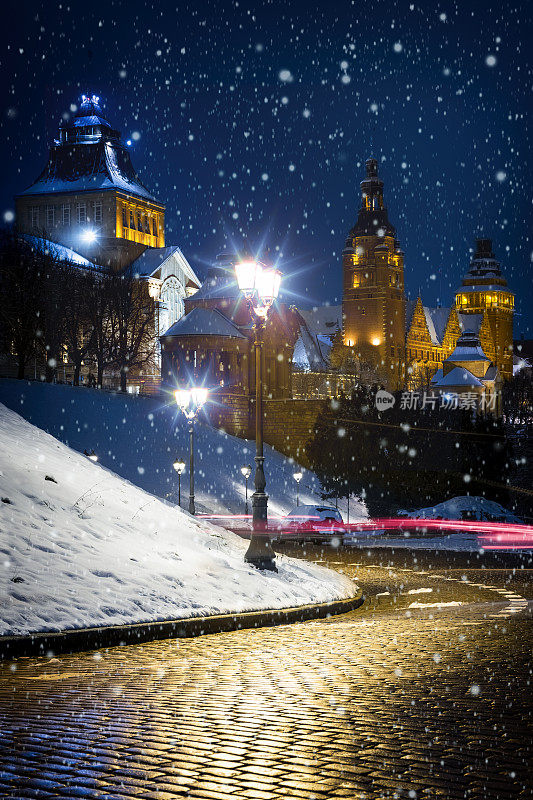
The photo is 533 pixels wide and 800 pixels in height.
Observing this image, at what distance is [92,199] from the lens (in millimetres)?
96312

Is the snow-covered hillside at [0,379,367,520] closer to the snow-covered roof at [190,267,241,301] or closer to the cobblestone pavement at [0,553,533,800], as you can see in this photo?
the snow-covered roof at [190,267,241,301]

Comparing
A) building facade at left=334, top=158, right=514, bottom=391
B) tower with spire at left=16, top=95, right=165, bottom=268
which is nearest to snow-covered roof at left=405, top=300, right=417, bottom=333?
building facade at left=334, top=158, right=514, bottom=391

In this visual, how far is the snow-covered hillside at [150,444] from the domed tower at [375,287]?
6899 cm

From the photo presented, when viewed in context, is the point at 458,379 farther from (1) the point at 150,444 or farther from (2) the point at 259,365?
(2) the point at 259,365

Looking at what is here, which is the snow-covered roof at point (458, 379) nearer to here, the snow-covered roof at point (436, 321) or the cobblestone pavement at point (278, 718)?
the snow-covered roof at point (436, 321)

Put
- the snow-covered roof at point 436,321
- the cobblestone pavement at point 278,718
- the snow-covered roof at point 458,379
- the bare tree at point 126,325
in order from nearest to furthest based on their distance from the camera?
the cobblestone pavement at point 278,718 < the bare tree at point 126,325 < the snow-covered roof at point 458,379 < the snow-covered roof at point 436,321

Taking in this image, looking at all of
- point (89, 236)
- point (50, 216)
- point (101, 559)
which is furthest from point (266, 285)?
point (50, 216)

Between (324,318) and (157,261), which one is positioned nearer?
(157,261)

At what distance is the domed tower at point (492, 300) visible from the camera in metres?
162

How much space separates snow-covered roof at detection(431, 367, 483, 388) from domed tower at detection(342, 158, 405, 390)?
8098 mm

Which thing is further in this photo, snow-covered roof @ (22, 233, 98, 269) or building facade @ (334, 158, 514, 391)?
building facade @ (334, 158, 514, 391)

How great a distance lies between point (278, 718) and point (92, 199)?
9483 centimetres

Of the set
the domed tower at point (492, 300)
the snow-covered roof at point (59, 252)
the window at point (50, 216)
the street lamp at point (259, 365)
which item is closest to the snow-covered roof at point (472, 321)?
the domed tower at point (492, 300)

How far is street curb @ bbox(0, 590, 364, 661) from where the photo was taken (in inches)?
395
